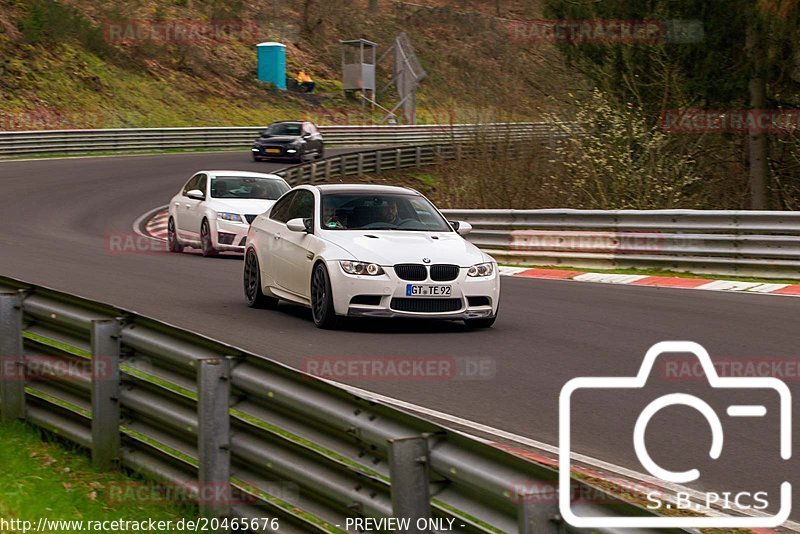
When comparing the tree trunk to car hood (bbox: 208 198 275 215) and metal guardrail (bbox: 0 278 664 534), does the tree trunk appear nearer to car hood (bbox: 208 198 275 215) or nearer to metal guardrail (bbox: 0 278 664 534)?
car hood (bbox: 208 198 275 215)

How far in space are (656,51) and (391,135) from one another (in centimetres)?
3274

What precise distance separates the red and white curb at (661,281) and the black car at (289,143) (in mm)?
27226

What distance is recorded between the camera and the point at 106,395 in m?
7.02

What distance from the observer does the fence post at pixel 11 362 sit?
→ 7.98 m

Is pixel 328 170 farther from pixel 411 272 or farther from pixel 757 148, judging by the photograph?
pixel 411 272

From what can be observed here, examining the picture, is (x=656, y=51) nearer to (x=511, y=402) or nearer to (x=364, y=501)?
(x=511, y=402)

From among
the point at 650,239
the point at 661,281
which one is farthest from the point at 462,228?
the point at 650,239

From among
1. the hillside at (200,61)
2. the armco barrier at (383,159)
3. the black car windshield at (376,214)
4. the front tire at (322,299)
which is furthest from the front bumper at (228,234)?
the hillside at (200,61)

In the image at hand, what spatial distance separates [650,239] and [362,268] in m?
8.04

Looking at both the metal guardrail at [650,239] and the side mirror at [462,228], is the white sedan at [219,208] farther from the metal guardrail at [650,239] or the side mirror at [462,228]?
the side mirror at [462,228]

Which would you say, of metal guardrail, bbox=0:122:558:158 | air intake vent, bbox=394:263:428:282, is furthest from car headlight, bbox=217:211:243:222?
metal guardrail, bbox=0:122:558:158

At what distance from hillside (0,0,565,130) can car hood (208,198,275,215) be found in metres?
9.50

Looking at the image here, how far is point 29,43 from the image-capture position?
2159 inches

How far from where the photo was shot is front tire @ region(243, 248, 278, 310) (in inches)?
574
